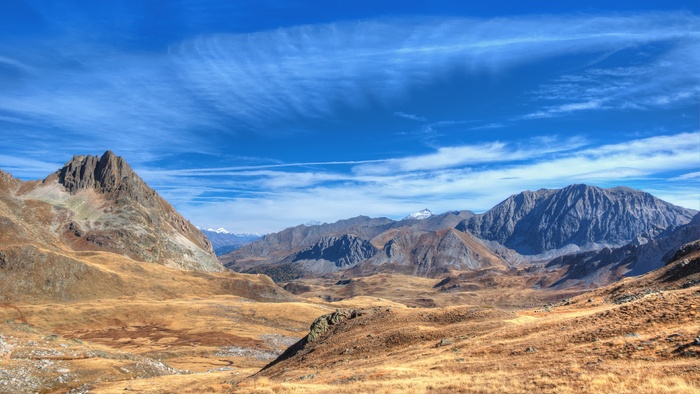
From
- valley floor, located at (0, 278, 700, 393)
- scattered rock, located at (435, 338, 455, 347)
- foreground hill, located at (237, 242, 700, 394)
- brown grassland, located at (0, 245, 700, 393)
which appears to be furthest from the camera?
scattered rock, located at (435, 338, 455, 347)

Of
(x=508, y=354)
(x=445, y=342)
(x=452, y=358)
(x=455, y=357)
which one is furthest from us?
(x=445, y=342)

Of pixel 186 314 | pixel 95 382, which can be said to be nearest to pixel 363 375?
pixel 95 382

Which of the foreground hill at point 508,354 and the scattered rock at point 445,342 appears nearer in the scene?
the foreground hill at point 508,354

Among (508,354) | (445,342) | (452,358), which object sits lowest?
(445,342)

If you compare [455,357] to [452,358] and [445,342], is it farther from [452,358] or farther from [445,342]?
[445,342]

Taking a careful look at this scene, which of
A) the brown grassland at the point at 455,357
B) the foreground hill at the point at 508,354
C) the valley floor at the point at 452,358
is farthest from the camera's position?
the brown grassland at the point at 455,357

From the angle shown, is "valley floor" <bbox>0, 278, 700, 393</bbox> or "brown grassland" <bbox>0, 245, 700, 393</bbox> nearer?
"valley floor" <bbox>0, 278, 700, 393</bbox>

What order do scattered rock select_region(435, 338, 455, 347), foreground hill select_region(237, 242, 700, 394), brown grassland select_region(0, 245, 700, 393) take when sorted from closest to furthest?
1. foreground hill select_region(237, 242, 700, 394)
2. brown grassland select_region(0, 245, 700, 393)
3. scattered rock select_region(435, 338, 455, 347)

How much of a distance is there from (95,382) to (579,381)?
45259 millimetres

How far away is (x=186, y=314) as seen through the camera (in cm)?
14412

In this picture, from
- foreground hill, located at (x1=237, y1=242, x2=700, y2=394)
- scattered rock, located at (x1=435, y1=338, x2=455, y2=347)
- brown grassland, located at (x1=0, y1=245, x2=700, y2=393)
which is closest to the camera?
foreground hill, located at (x1=237, y1=242, x2=700, y2=394)

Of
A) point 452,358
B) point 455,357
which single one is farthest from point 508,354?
point 452,358

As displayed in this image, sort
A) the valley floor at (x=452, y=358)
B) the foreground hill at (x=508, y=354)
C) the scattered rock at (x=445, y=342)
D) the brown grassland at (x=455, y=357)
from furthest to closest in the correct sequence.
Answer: the scattered rock at (x=445, y=342) → the brown grassland at (x=455, y=357) → the valley floor at (x=452, y=358) → the foreground hill at (x=508, y=354)

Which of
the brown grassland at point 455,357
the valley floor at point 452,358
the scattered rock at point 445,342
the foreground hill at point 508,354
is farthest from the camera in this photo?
the scattered rock at point 445,342
